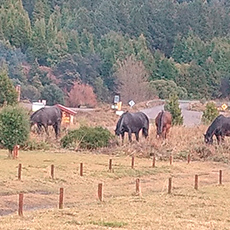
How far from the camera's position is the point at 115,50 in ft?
323

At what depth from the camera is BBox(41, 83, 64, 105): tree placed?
76.9m

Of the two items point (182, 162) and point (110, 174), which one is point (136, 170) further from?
point (182, 162)

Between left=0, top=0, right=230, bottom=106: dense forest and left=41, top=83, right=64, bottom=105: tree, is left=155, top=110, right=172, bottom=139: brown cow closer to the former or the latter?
left=41, top=83, right=64, bottom=105: tree

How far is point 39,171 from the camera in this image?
21.8 m

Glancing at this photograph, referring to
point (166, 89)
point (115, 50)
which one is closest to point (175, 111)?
point (166, 89)

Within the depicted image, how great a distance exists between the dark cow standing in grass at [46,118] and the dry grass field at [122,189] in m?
5.07

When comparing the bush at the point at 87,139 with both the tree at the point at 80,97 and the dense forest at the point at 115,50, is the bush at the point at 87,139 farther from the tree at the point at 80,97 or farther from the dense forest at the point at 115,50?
the tree at the point at 80,97

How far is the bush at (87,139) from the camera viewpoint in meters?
32.0

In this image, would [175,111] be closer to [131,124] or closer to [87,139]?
[131,124]

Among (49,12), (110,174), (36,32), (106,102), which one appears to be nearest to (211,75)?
(106,102)

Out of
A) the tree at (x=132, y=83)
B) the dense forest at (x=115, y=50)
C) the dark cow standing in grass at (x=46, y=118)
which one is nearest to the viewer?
the dark cow standing in grass at (x=46, y=118)

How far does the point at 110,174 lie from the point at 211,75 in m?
75.4

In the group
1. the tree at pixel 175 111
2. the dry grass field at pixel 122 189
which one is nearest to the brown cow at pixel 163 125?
the dry grass field at pixel 122 189

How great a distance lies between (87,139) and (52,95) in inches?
1803
